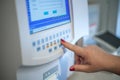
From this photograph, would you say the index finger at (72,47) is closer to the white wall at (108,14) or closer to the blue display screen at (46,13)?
the blue display screen at (46,13)

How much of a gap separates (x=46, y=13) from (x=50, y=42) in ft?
0.28

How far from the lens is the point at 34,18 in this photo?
1.42ft

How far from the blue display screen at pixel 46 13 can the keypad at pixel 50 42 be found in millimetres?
29

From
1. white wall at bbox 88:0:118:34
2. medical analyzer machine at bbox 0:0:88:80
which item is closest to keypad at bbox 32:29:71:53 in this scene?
medical analyzer machine at bbox 0:0:88:80

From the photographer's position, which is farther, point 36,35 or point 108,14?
point 108,14

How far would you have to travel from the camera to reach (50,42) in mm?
483

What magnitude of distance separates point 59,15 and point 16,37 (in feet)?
0.57

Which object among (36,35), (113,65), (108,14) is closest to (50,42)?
(36,35)

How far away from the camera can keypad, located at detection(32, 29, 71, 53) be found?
0.45 meters

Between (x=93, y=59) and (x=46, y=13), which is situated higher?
(x=46, y=13)

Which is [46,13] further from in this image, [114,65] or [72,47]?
[114,65]

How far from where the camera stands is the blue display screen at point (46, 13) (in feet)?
1.39

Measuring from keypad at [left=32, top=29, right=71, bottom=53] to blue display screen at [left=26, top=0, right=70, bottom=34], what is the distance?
0.09ft

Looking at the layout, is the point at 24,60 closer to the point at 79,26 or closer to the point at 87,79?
the point at 79,26
